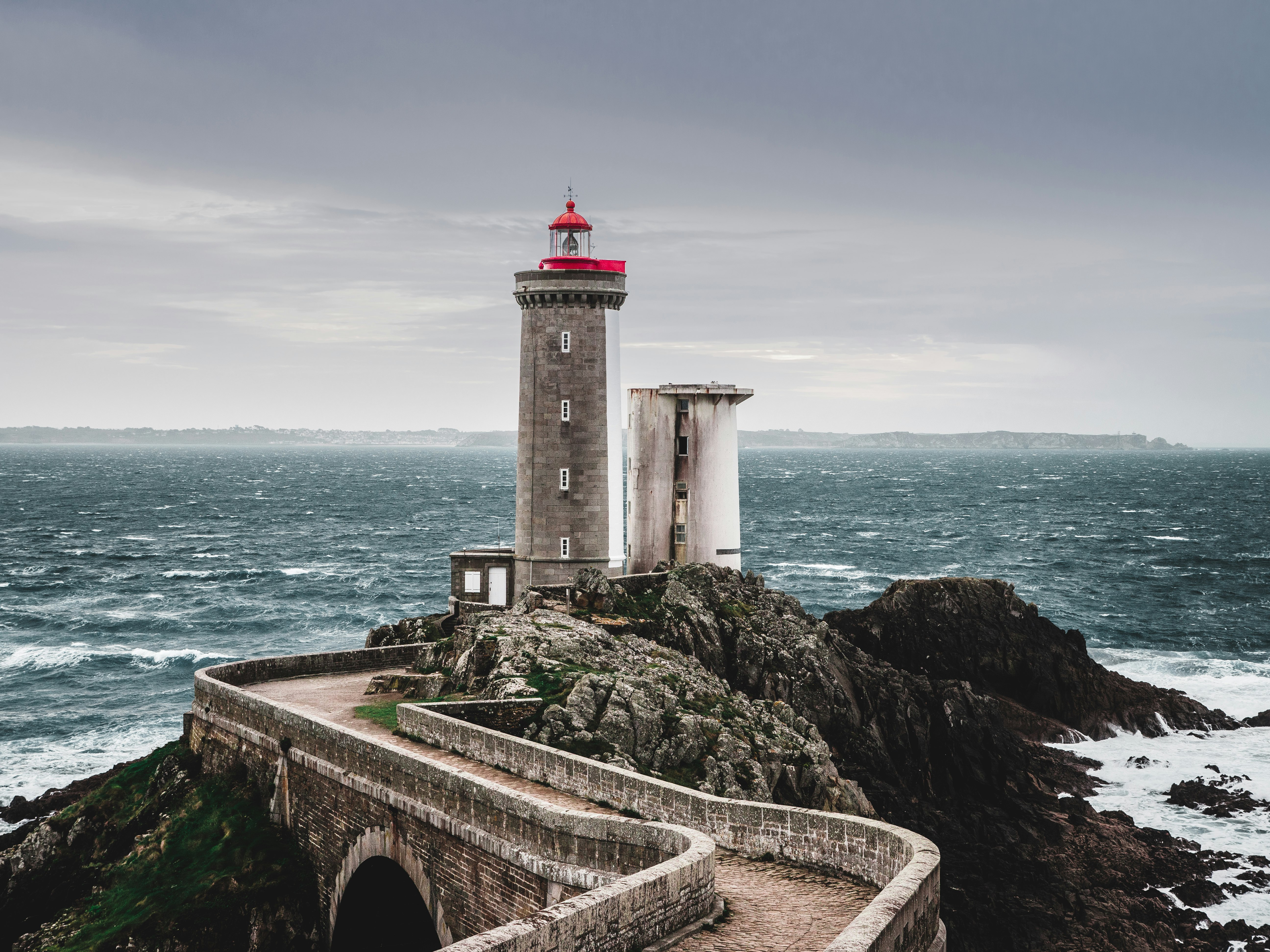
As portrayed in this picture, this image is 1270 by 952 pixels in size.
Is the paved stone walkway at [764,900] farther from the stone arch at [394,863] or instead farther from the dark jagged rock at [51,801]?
the dark jagged rock at [51,801]

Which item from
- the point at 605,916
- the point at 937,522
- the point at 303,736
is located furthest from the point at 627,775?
the point at 937,522

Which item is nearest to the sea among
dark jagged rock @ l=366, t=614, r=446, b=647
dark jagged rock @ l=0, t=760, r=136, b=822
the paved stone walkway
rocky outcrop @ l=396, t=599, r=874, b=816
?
dark jagged rock @ l=0, t=760, r=136, b=822

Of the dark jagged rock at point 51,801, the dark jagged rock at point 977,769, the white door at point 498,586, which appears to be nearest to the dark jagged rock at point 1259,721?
the dark jagged rock at point 977,769

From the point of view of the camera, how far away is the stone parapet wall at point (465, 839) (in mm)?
12945

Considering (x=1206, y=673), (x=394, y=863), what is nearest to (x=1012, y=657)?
(x=1206, y=673)

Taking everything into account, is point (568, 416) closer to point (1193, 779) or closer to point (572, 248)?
point (572, 248)

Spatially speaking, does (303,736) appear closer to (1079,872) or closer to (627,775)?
(627,775)

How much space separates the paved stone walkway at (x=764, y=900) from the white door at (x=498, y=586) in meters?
15.8

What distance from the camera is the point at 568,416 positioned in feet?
118

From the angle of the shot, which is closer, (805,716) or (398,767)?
(398,767)

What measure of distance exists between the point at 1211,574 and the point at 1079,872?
57.8 metres

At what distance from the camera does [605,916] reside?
497 inches

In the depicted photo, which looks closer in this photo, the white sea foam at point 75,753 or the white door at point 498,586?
the white door at point 498,586

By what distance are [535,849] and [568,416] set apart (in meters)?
20.5
